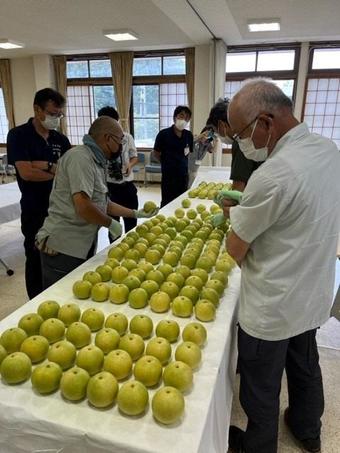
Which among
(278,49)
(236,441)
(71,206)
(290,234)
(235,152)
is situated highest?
(278,49)

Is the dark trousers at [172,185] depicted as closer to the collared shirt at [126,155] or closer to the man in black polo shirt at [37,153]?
the collared shirt at [126,155]

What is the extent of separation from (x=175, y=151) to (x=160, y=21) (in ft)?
9.10

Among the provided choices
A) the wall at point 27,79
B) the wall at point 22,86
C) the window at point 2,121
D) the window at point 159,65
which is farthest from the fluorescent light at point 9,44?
the window at point 159,65

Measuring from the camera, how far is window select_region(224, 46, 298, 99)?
7.20m

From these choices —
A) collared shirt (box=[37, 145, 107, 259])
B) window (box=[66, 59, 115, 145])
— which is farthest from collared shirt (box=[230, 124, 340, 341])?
window (box=[66, 59, 115, 145])

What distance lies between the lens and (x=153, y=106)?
8344 millimetres

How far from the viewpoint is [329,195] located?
3.40ft

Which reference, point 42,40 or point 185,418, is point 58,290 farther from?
point 42,40

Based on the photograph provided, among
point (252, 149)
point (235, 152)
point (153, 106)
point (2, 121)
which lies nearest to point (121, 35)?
point (153, 106)

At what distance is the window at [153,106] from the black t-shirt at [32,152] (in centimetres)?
622

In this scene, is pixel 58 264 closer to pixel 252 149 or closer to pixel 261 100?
pixel 252 149

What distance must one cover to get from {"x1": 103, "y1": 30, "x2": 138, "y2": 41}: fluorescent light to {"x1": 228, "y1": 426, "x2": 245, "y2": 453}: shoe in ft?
20.7

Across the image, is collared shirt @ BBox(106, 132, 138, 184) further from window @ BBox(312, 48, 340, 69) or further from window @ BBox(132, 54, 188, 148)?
window @ BBox(312, 48, 340, 69)

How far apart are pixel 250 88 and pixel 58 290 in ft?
3.61
